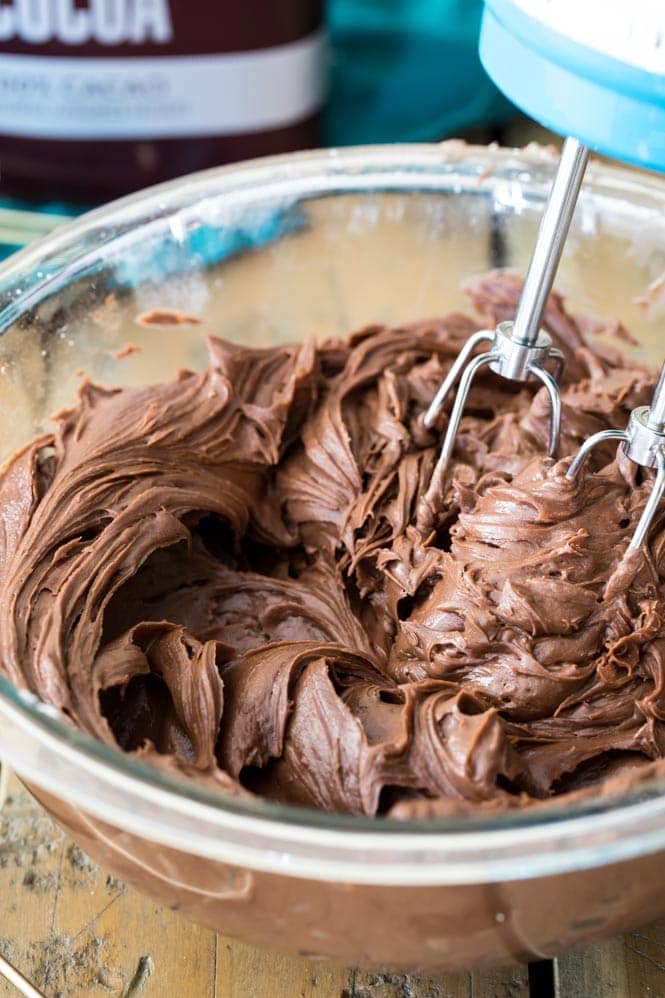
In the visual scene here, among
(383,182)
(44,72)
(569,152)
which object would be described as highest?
(569,152)

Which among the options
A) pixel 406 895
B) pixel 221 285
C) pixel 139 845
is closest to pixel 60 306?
pixel 221 285

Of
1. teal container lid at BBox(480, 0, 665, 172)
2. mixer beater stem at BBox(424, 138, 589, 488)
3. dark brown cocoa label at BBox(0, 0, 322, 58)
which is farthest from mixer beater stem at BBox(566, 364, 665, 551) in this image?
dark brown cocoa label at BBox(0, 0, 322, 58)

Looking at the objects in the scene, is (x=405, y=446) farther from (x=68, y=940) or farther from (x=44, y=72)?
(x=44, y=72)

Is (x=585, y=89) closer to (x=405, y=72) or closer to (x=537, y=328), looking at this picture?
(x=537, y=328)

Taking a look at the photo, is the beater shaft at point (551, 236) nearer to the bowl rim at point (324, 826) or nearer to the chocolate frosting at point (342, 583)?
the chocolate frosting at point (342, 583)

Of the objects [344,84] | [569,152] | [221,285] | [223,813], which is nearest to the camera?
[223,813]

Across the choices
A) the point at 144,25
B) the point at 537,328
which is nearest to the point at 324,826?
the point at 537,328

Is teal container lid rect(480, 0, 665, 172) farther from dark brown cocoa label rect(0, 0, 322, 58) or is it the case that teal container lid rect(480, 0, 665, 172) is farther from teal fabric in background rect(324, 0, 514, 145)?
teal fabric in background rect(324, 0, 514, 145)
